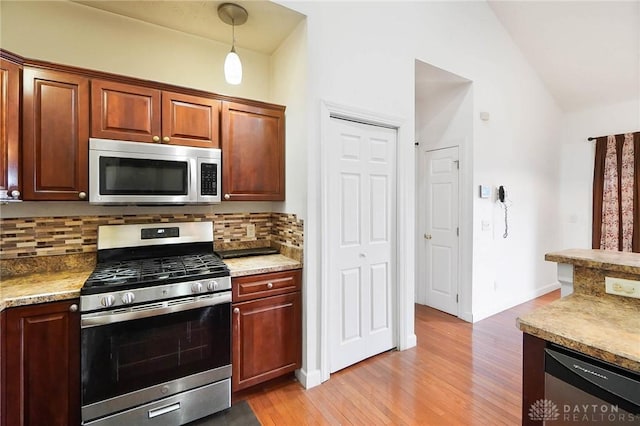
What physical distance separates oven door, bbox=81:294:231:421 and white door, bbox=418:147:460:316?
278 centimetres

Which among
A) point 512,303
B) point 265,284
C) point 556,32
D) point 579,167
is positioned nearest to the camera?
point 265,284

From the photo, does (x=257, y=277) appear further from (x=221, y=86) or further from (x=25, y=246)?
(x=221, y=86)

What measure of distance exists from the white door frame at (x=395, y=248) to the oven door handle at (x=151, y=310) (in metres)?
0.77

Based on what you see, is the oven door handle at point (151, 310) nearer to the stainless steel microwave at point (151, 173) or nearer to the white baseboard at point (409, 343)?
the stainless steel microwave at point (151, 173)

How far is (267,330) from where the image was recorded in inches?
86.8

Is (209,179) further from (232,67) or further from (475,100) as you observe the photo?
(475,100)

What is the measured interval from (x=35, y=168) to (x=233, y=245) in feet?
4.62

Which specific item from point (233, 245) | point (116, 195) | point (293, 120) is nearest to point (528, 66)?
point (293, 120)

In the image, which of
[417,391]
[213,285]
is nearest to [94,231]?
[213,285]

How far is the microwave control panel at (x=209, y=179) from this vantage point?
2.24 meters

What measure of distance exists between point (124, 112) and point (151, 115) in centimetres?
16

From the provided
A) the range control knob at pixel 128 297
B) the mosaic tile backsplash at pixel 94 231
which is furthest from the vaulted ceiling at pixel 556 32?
the range control knob at pixel 128 297

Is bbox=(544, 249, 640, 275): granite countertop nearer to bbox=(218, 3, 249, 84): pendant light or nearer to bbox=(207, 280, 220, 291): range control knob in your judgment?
bbox=(207, 280, 220, 291): range control knob

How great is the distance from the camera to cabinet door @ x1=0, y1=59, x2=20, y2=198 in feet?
5.39
